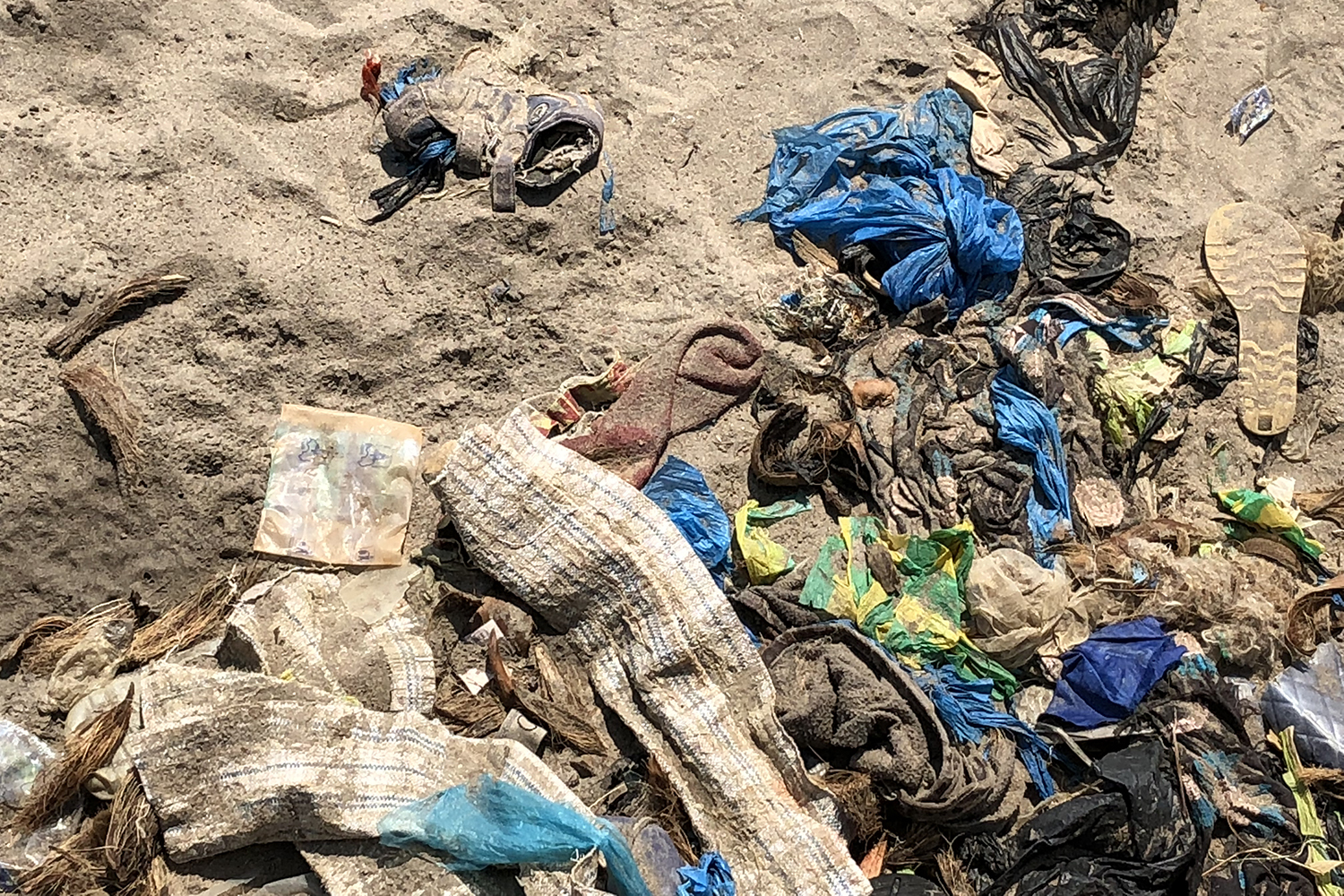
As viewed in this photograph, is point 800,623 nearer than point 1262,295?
Yes

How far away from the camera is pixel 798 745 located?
3.00 meters

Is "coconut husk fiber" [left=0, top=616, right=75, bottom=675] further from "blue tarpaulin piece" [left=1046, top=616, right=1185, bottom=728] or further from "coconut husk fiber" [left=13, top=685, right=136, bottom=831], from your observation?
"blue tarpaulin piece" [left=1046, top=616, right=1185, bottom=728]

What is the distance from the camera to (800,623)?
10.3 ft

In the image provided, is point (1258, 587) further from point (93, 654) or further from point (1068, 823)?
point (93, 654)

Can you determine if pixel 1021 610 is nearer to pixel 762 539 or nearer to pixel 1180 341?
pixel 762 539

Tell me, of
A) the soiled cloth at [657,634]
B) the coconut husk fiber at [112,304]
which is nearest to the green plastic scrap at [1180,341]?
the soiled cloth at [657,634]

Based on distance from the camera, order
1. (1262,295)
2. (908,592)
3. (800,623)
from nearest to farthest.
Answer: (800,623) → (908,592) → (1262,295)

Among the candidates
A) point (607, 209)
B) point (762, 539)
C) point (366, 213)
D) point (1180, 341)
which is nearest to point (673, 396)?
point (762, 539)

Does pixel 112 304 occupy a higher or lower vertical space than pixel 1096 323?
higher

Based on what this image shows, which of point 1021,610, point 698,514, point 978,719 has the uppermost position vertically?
point 698,514

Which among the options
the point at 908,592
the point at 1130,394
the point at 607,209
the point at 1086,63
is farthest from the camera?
the point at 1086,63

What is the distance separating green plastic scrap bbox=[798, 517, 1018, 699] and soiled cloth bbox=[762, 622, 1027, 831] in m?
0.13

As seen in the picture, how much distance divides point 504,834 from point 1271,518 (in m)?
2.73

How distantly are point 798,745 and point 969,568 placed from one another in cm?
79
